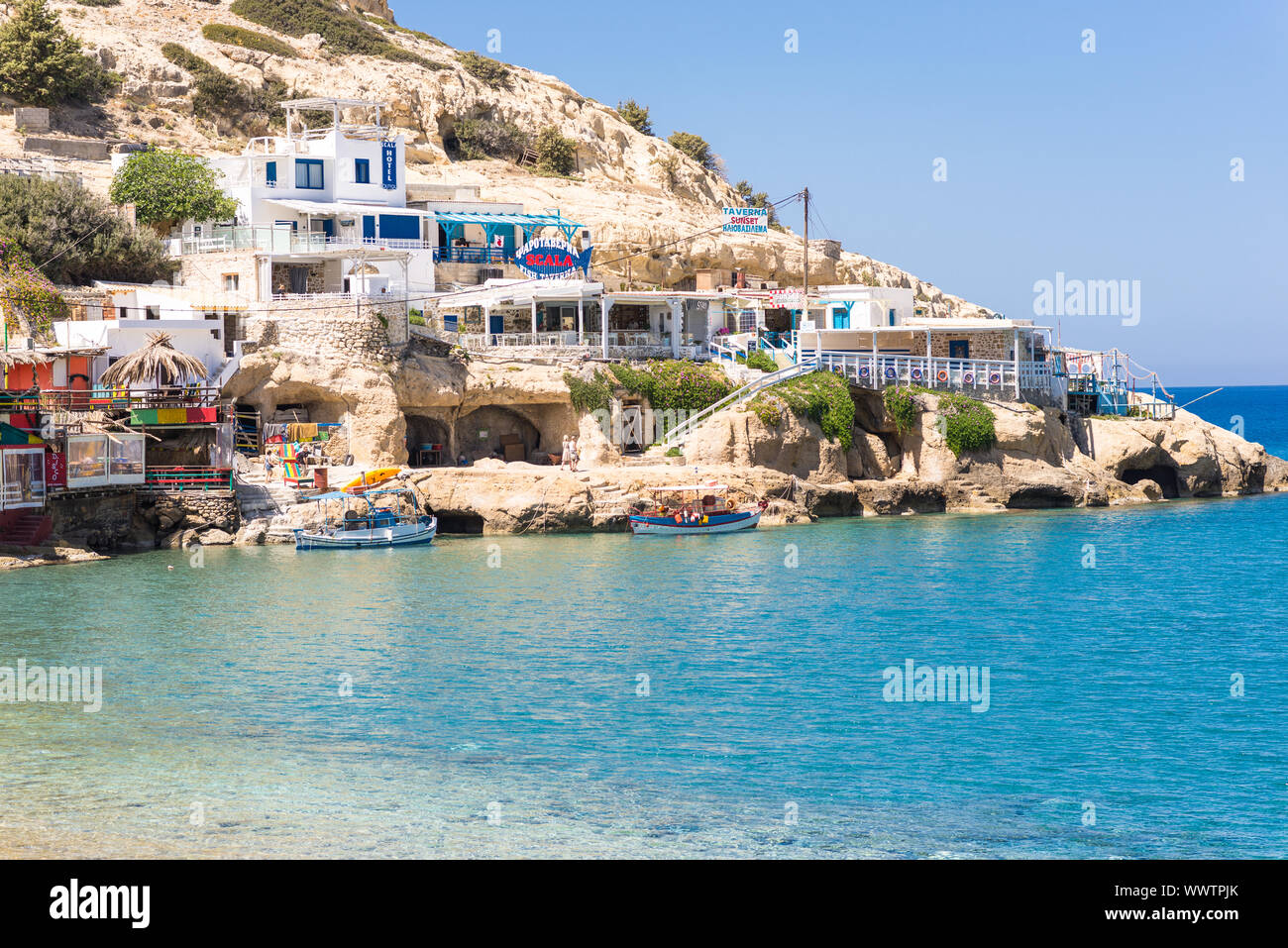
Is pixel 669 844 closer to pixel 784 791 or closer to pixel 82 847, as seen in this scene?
pixel 784 791

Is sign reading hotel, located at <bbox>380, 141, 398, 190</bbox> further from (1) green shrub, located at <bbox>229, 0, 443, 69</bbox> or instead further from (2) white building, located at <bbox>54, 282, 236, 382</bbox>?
(1) green shrub, located at <bbox>229, 0, 443, 69</bbox>

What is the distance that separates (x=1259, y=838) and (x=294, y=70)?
70.8m

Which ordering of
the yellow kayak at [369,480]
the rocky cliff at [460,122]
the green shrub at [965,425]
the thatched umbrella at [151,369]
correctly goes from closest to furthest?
the thatched umbrella at [151,369], the yellow kayak at [369,480], the green shrub at [965,425], the rocky cliff at [460,122]

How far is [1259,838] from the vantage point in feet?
52.6

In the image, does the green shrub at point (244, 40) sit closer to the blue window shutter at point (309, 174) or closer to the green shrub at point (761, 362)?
the blue window shutter at point (309, 174)

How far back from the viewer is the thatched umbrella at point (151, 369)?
42.0 meters

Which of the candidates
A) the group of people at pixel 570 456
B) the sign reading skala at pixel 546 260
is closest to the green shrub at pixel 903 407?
the group of people at pixel 570 456

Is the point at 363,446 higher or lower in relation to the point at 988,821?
higher

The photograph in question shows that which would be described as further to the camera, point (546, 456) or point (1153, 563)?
point (546, 456)

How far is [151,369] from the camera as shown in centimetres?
4212

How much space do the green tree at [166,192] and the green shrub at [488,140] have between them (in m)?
22.9

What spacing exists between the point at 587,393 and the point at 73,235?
2091 centimetres

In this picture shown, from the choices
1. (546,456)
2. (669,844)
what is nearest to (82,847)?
(669,844)

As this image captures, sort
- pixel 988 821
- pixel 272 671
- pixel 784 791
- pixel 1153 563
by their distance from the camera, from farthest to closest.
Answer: pixel 1153 563 → pixel 272 671 → pixel 784 791 → pixel 988 821
